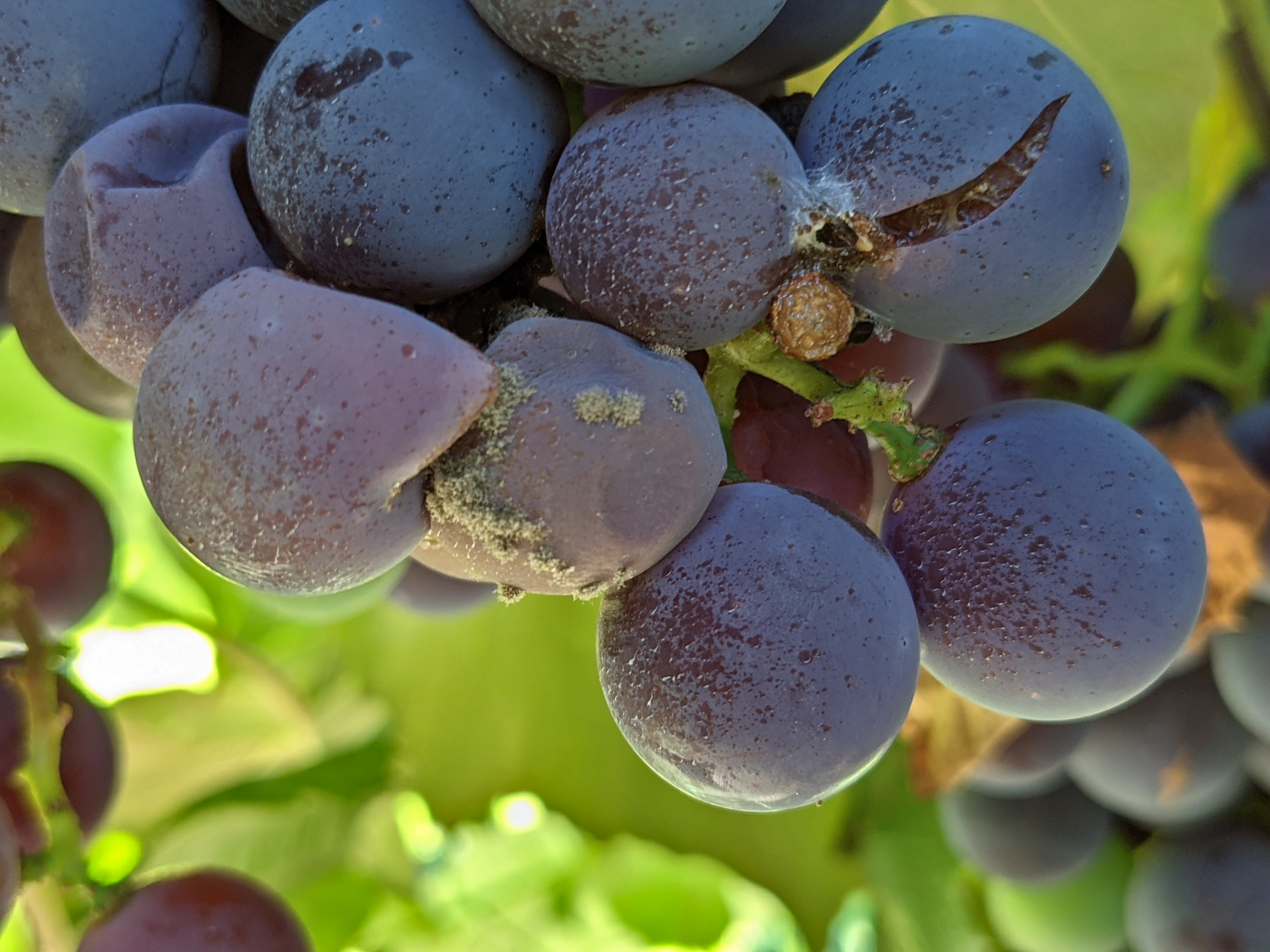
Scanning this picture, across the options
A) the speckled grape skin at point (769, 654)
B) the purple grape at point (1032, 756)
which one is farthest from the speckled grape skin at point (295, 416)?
the purple grape at point (1032, 756)

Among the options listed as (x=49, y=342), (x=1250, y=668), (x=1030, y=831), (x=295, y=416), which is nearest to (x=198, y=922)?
(x=49, y=342)

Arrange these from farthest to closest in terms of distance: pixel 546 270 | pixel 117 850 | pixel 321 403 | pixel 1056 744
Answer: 1. pixel 117 850
2. pixel 1056 744
3. pixel 546 270
4. pixel 321 403

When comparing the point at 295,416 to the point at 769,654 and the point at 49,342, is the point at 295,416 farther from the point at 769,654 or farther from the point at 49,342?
the point at 49,342

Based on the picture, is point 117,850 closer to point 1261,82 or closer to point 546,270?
point 546,270

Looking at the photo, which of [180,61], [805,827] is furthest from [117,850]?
[180,61]

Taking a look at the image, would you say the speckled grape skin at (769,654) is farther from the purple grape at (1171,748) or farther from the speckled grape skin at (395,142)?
the purple grape at (1171,748)

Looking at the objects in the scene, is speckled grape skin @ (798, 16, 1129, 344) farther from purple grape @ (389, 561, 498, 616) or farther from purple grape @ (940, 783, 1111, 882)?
purple grape @ (940, 783, 1111, 882)
